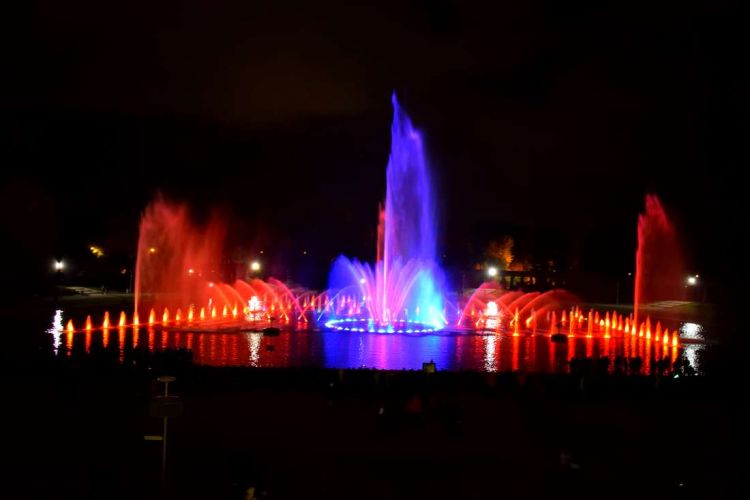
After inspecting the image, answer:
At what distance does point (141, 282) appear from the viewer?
70.0 metres

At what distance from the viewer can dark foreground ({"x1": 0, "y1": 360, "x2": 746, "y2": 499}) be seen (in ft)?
32.2

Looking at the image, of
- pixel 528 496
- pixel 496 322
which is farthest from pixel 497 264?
pixel 528 496

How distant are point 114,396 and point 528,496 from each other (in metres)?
9.88

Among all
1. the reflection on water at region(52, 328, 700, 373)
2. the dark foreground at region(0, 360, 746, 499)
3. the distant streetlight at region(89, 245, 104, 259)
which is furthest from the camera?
the distant streetlight at region(89, 245, 104, 259)

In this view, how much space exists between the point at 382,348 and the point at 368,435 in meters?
12.9

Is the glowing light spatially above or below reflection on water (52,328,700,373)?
above

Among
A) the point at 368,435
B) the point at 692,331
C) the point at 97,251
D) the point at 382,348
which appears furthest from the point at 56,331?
the point at 97,251

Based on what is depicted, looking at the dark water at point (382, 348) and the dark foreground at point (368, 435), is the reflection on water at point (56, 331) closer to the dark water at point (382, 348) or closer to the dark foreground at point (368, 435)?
the dark water at point (382, 348)

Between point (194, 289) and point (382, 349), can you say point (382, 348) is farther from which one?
point (194, 289)

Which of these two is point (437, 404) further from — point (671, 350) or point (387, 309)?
point (387, 309)

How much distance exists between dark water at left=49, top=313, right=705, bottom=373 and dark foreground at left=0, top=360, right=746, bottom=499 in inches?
143

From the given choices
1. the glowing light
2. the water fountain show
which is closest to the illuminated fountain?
the water fountain show

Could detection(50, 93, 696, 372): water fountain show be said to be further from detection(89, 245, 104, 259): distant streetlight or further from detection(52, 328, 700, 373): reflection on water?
detection(89, 245, 104, 259): distant streetlight

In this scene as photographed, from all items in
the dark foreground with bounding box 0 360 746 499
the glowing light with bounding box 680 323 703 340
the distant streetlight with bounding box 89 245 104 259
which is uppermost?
the distant streetlight with bounding box 89 245 104 259
